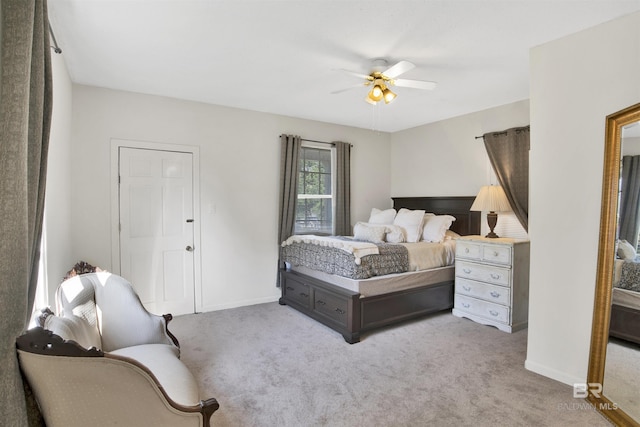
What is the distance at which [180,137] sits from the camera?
402cm

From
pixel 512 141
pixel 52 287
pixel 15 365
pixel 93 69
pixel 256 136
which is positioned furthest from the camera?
pixel 256 136

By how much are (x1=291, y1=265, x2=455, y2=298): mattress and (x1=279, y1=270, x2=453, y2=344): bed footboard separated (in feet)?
0.15

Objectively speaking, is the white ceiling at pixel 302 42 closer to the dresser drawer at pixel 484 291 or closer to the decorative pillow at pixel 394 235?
the decorative pillow at pixel 394 235

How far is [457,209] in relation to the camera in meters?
4.74

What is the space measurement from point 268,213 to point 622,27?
374 cm

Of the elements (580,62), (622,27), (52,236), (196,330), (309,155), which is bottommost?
(196,330)

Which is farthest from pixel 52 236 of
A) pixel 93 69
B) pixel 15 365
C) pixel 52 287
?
pixel 15 365

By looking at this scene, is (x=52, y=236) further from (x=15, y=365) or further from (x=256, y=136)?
(x=256, y=136)

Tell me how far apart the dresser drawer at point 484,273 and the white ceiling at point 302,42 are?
6.14ft

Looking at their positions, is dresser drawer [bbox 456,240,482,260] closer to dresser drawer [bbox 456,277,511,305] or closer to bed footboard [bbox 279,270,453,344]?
dresser drawer [bbox 456,277,511,305]

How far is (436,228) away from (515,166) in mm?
1148

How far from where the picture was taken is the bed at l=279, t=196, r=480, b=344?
3385 millimetres

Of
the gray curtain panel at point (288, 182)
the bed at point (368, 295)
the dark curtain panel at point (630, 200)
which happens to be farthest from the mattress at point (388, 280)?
the dark curtain panel at point (630, 200)

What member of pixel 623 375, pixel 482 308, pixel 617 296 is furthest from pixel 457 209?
pixel 623 375
